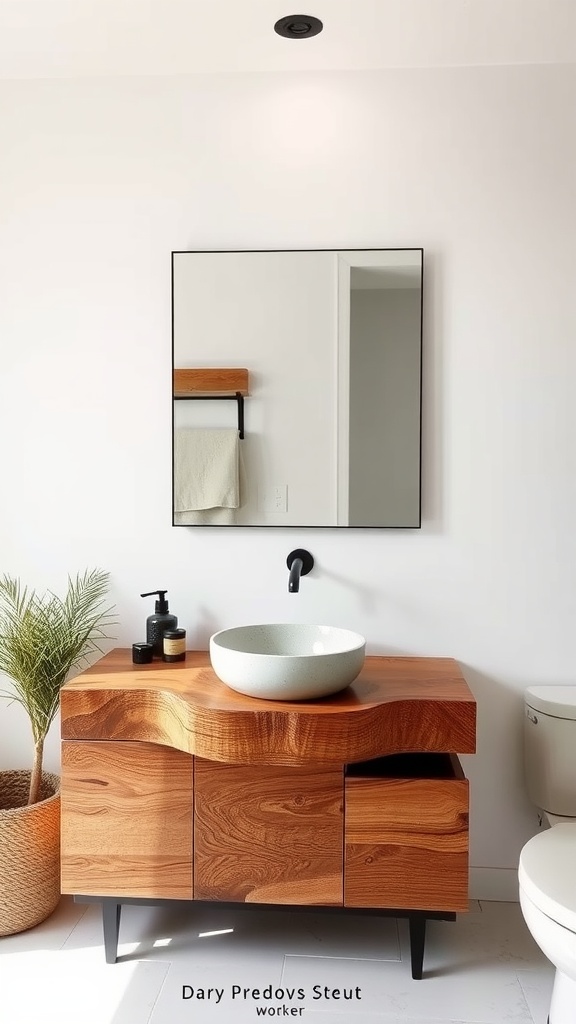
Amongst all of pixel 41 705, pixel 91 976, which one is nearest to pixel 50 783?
pixel 41 705

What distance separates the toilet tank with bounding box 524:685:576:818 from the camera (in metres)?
2.16

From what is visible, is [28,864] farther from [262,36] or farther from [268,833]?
[262,36]

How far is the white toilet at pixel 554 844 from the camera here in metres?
1.57

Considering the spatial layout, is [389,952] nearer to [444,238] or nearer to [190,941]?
[190,941]

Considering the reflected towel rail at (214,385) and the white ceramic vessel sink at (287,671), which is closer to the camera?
the white ceramic vessel sink at (287,671)

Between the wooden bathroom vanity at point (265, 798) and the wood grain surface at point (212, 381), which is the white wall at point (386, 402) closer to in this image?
the wood grain surface at point (212, 381)

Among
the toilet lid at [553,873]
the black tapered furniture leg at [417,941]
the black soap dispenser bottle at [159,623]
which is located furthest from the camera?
the black soap dispenser bottle at [159,623]

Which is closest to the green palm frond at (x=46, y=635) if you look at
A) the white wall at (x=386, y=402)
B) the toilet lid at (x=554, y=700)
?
the white wall at (x=386, y=402)

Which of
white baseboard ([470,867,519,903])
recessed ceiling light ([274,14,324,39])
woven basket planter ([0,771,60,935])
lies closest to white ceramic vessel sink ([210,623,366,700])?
woven basket planter ([0,771,60,935])

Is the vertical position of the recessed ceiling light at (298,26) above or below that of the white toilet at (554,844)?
above

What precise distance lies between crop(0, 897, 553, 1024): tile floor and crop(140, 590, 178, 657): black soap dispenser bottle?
70cm

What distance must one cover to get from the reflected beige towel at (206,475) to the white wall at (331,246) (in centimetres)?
6

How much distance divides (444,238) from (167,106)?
0.86 metres

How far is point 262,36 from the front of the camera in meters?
2.15
